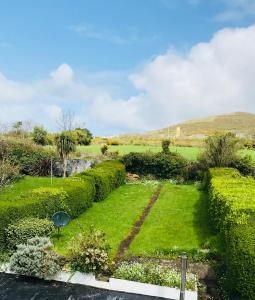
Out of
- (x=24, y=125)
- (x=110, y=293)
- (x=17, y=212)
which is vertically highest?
(x=24, y=125)

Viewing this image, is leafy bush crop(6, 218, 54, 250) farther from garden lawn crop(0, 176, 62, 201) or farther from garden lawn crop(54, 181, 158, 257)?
garden lawn crop(0, 176, 62, 201)

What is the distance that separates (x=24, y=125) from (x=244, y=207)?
43012 millimetres

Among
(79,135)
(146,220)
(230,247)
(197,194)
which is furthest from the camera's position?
(79,135)

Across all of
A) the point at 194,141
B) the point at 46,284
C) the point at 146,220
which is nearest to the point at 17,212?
the point at 46,284

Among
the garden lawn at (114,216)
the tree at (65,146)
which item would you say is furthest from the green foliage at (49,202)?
the tree at (65,146)

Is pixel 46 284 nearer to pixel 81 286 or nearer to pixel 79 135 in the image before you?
pixel 81 286

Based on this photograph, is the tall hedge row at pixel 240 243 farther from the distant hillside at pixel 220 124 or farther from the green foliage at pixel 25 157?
the distant hillside at pixel 220 124

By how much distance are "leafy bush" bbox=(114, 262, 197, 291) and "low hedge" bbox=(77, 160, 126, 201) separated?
11360 mm

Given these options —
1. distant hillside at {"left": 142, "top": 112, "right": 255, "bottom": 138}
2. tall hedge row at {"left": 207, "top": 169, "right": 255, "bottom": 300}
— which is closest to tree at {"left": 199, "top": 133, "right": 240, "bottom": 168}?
tall hedge row at {"left": 207, "top": 169, "right": 255, "bottom": 300}

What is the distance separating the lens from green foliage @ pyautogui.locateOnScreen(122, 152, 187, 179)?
113 ft

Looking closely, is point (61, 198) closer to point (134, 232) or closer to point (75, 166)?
point (134, 232)

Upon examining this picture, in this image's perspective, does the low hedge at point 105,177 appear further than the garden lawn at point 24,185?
No

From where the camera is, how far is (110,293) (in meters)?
12.2

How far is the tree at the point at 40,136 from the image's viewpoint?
46.5 m
